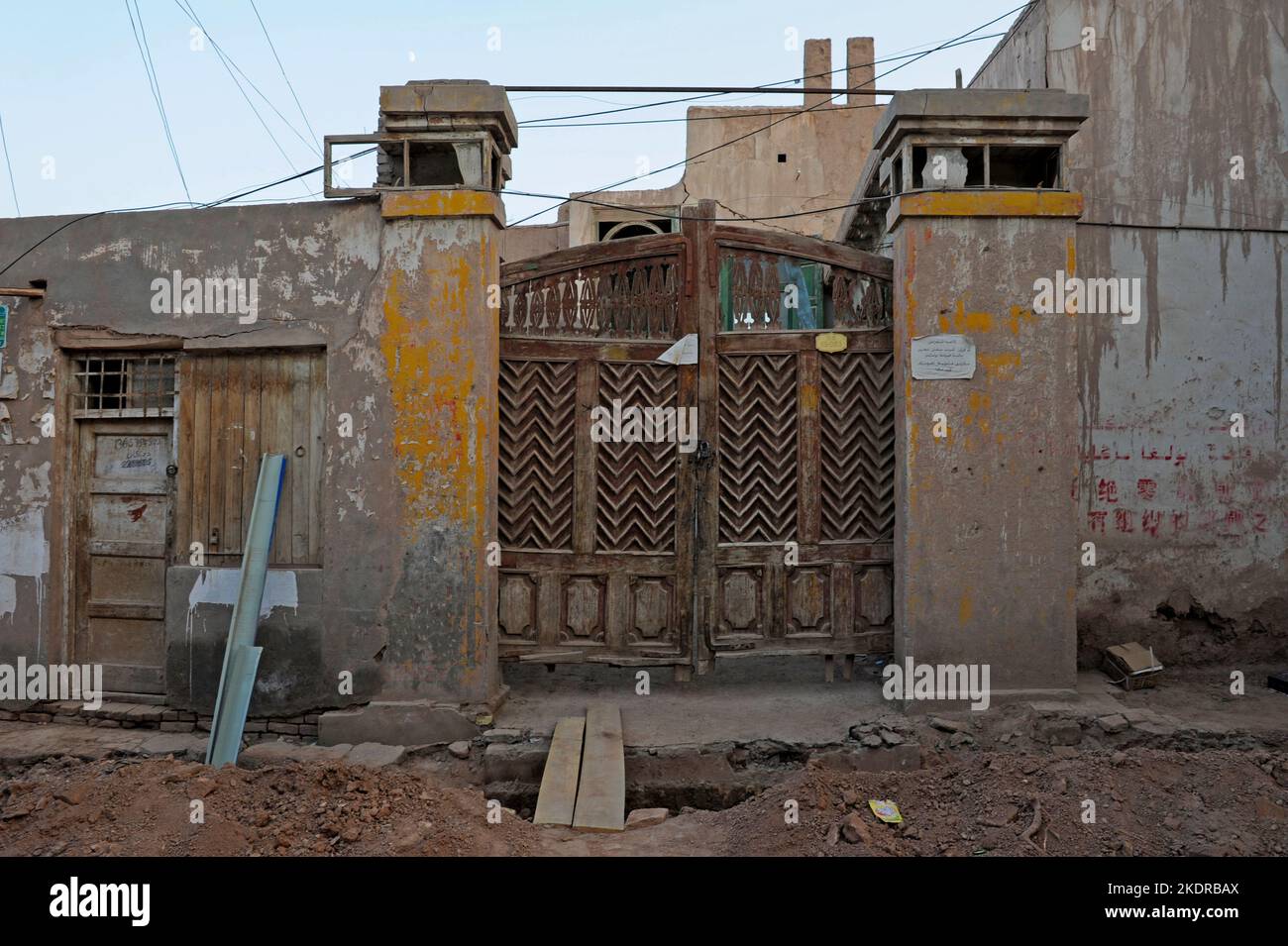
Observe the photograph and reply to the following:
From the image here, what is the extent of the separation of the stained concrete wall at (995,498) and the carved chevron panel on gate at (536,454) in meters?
2.13

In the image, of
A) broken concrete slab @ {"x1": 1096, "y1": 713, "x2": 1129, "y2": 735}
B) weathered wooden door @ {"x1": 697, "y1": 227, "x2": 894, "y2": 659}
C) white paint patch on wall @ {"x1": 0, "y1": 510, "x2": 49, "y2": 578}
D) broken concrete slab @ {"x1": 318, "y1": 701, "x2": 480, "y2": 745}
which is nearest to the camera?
broken concrete slab @ {"x1": 1096, "y1": 713, "x2": 1129, "y2": 735}

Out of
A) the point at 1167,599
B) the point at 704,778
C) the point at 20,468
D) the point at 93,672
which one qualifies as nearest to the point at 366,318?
the point at 20,468

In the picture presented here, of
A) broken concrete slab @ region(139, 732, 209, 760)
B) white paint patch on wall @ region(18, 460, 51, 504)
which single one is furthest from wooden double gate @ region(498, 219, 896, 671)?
white paint patch on wall @ region(18, 460, 51, 504)

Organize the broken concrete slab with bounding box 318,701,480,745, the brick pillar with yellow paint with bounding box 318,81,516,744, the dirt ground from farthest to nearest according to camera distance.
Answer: the brick pillar with yellow paint with bounding box 318,81,516,744 → the broken concrete slab with bounding box 318,701,480,745 → the dirt ground

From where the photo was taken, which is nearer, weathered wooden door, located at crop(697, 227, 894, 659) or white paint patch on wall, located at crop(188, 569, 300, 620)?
white paint patch on wall, located at crop(188, 569, 300, 620)

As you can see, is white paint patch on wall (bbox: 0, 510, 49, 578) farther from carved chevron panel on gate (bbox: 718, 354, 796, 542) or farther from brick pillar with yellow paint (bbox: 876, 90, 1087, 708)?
brick pillar with yellow paint (bbox: 876, 90, 1087, 708)

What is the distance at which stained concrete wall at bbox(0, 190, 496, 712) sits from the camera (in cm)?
537

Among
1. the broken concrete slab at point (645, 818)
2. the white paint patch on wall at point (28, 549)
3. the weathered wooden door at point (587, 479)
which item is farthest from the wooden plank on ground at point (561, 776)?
the white paint patch on wall at point (28, 549)

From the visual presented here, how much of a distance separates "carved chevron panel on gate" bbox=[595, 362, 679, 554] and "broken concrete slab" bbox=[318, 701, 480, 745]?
1.43m

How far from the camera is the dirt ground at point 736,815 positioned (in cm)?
392

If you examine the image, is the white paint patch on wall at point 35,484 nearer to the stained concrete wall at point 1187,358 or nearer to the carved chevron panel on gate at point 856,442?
the carved chevron panel on gate at point 856,442

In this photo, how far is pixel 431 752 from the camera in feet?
16.9

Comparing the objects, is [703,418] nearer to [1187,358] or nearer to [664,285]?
[664,285]
